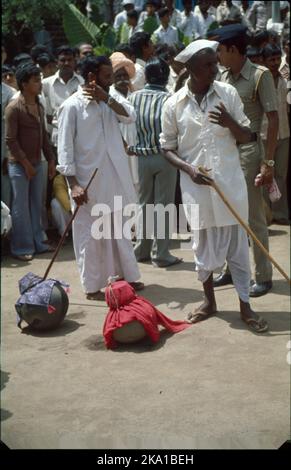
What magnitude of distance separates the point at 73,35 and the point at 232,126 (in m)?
2.19

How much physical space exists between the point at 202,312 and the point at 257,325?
415 millimetres

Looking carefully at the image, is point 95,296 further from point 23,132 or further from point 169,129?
point 23,132

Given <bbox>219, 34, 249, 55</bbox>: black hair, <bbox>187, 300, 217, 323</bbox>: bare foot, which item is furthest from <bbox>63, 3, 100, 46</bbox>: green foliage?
<bbox>187, 300, 217, 323</bbox>: bare foot

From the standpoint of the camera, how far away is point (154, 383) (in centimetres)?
429

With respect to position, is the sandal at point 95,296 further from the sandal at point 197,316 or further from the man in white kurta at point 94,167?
the sandal at point 197,316

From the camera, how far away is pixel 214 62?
185 inches

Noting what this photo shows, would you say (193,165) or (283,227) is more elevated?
(193,165)

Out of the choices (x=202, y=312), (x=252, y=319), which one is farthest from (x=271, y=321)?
(x=202, y=312)

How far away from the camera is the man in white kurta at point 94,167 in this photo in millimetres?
5531

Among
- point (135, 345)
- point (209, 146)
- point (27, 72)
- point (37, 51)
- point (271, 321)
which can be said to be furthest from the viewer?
point (37, 51)

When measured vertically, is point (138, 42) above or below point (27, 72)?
above

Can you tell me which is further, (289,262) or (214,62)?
(289,262)
